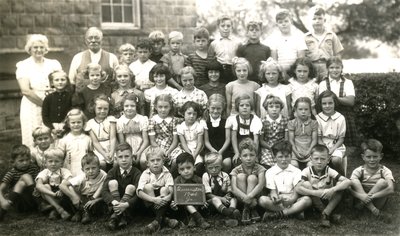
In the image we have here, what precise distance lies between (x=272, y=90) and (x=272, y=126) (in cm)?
47

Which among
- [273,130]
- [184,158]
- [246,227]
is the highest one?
[273,130]

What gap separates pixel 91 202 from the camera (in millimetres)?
4895

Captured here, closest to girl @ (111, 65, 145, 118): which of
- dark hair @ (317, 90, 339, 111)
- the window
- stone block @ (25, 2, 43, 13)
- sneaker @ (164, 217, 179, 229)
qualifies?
sneaker @ (164, 217, 179, 229)

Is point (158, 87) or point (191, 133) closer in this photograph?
point (191, 133)

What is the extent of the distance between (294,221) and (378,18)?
9.19 meters

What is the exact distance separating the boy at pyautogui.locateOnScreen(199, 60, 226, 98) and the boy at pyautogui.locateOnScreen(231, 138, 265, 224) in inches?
39.7

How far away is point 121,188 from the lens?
4.91 meters

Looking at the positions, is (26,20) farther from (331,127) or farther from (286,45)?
(331,127)

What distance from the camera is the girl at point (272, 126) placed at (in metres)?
5.36

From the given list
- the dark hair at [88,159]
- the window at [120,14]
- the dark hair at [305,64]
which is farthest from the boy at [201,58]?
the window at [120,14]

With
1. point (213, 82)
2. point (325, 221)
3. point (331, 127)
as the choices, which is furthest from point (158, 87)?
point (325, 221)

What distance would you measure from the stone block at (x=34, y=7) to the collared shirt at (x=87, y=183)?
197 inches

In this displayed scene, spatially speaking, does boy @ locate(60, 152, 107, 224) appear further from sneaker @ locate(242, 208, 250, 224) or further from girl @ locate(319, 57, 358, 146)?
girl @ locate(319, 57, 358, 146)

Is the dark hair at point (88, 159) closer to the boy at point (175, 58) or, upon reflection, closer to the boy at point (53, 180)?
the boy at point (53, 180)
